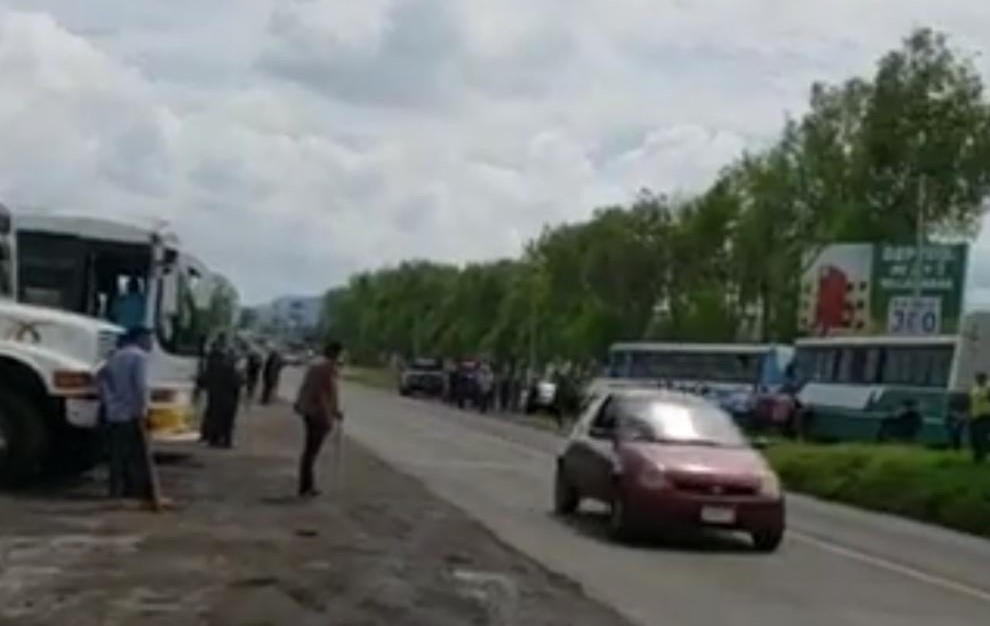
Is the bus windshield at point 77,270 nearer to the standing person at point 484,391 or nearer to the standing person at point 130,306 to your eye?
the standing person at point 130,306

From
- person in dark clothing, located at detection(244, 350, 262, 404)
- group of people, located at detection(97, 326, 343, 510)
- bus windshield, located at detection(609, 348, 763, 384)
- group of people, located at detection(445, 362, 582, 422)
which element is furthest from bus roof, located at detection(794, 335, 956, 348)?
group of people, located at detection(97, 326, 343, 510)

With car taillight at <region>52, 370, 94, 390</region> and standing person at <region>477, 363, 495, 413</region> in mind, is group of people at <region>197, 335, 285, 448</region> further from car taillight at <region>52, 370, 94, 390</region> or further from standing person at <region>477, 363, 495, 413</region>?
standing person at <region>477, 363, 495, 413</region>

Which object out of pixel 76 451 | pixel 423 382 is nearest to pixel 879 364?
pixel 76 451

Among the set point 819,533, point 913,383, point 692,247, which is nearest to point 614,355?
point 692,247

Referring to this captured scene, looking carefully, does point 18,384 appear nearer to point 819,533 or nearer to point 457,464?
point 819,533

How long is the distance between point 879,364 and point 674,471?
118ft

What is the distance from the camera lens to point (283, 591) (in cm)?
1523

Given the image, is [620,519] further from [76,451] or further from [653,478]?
[76,451]

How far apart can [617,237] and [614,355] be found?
10.8 metres

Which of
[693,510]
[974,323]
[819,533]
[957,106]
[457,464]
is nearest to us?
[693,510]

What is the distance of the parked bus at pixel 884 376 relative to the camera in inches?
2055

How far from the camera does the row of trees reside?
65438 mm

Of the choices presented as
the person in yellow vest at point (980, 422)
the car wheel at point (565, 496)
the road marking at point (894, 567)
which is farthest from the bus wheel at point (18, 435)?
the person in yellow vest at point (980, 422)

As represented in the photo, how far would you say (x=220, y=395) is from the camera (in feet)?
109
